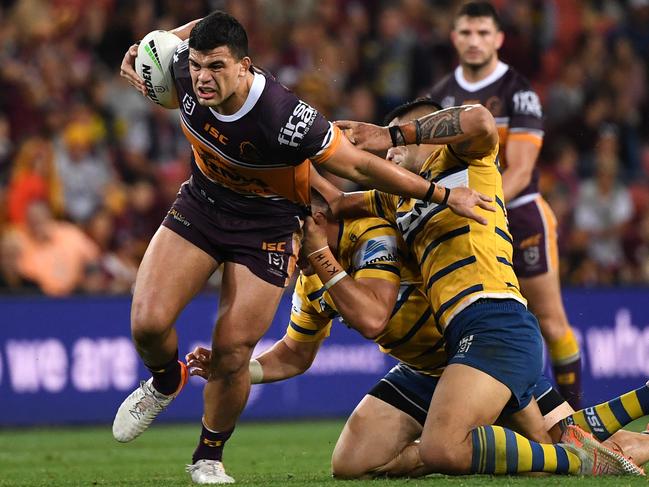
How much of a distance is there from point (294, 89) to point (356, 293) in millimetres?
7194

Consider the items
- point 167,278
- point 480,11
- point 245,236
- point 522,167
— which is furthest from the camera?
point 480,11

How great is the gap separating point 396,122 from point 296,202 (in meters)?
0.72

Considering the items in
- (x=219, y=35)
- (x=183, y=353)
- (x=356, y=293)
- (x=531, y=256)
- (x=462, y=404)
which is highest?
(x=219, y=35)

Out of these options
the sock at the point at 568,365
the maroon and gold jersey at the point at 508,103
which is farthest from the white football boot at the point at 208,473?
the maroon and gold jersey at the point at 508,103

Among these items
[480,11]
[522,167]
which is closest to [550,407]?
[522,167]

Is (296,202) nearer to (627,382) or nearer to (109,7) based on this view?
(627,382)

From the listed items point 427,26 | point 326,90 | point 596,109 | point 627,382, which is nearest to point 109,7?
point 326,90

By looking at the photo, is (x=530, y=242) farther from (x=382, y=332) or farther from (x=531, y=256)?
(x=382, y=332)

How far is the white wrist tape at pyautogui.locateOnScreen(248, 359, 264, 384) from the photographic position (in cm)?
692

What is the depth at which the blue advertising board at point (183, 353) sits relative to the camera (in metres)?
10.5

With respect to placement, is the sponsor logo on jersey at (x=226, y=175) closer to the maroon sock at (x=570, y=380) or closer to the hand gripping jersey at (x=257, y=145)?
the hand gripping jersey at (x=257, y=145)

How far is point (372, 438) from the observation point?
21.2 ft

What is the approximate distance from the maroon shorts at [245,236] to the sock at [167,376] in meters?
0.62

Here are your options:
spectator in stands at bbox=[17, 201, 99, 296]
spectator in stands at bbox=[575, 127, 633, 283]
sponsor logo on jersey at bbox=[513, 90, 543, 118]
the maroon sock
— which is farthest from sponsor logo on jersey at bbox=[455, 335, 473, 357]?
spectator in stands at bbox=[575, 127, 633, 283]
